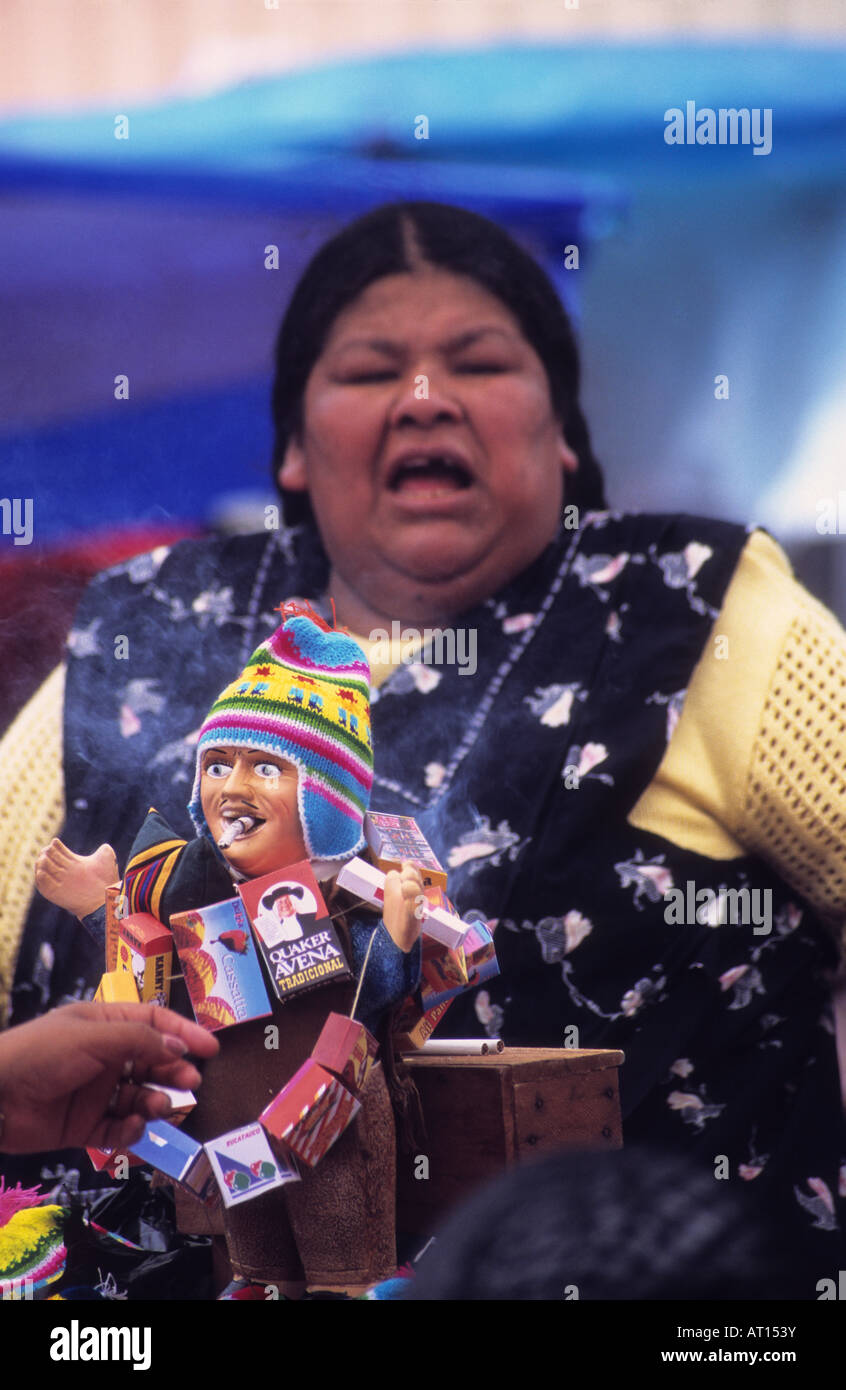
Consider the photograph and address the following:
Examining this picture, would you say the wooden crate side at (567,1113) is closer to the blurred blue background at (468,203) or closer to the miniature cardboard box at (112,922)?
the miniature cardboard box at (112,922)

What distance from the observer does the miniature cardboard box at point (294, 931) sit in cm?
136

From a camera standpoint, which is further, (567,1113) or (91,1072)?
(567,1113)

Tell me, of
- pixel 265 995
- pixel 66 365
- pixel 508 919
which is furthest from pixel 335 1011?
pixel 66 365

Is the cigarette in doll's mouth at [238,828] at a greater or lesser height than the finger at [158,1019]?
greater

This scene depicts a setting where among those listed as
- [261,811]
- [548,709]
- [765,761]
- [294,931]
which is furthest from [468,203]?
[294,931]

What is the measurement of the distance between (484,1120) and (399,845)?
0.29m

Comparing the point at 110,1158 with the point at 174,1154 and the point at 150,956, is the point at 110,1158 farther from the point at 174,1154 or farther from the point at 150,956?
the point at 150,956

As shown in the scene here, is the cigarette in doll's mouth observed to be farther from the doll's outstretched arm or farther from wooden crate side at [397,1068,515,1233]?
wooden crate side at [397,1068,515,1233]

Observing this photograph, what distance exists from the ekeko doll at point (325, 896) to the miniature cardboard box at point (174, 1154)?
0.03m

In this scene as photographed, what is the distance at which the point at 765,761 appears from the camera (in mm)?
1801

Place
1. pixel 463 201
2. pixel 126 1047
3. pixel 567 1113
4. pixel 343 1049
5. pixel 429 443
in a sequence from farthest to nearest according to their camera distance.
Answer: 1. pixel 463 201
2. pixel 429 443
3. pixel 567 1113
4. pixel 343 1049
5. pixel 126 1047

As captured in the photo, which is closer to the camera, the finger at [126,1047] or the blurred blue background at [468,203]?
the finger at [126,1047]

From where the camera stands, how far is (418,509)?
5.86 feet

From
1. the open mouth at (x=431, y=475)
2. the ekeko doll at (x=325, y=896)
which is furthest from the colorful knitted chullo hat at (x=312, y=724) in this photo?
the open mouth at (x=431, y=475)
